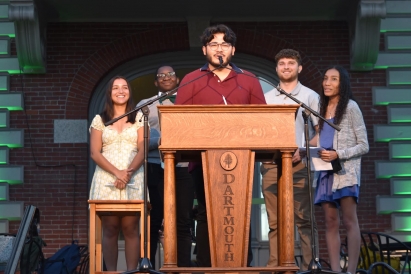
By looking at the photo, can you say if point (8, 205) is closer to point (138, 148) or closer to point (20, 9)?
point (20, 9)

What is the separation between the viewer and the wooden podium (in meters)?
5.55

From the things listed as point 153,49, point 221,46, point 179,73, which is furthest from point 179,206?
point 179,73

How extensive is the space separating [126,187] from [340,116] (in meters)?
2.00

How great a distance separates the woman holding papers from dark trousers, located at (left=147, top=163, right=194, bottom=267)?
1.14m

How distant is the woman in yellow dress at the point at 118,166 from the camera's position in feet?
24.0

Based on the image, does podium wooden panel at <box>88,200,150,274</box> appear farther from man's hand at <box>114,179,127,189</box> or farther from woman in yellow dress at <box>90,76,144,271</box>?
man's hand at <box>114,179,127,189</box>

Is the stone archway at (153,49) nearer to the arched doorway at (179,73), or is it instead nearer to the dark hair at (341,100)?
the arched doorway at (179,73)

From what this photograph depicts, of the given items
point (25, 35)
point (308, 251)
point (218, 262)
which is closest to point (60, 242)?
point (25, 35)

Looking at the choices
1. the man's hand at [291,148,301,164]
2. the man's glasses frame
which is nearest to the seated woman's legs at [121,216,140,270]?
the man's hand at [291,148,301,164]

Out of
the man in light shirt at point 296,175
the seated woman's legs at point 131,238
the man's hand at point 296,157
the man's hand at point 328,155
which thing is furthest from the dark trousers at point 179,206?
the man's hand at point 328,155

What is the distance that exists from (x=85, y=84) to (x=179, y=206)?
172 inches

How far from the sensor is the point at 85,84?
1118 cm

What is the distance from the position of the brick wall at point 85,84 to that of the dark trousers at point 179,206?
3.15m

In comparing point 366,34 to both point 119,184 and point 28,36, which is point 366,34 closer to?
point 28,36
